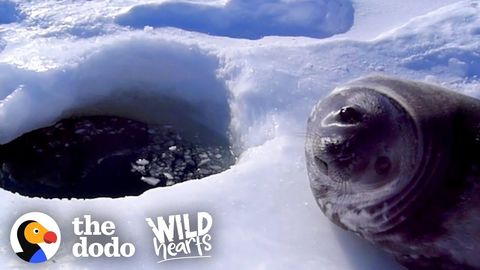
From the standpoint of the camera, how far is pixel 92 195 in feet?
11.0

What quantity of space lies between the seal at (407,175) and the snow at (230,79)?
202 mm

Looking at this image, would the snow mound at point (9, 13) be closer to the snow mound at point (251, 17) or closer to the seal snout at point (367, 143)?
the snow mound at point (251, 17)

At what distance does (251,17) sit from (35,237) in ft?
8.32

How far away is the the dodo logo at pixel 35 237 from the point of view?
2439 millimetres

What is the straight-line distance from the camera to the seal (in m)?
2.31

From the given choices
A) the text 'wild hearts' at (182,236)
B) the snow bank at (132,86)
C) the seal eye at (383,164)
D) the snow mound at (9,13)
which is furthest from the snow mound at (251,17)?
the seal eye at (383,164)

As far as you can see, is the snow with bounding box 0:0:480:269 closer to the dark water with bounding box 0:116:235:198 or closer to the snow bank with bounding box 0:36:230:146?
the snow bank with bounding box 0:36:230:146

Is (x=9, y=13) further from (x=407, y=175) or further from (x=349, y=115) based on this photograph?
(x=407, y=175)

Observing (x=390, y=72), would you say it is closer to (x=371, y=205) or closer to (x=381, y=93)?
(x=381, y=93)

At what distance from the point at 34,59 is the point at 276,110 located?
1.58m

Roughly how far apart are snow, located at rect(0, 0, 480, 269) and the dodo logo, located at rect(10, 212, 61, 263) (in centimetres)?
4

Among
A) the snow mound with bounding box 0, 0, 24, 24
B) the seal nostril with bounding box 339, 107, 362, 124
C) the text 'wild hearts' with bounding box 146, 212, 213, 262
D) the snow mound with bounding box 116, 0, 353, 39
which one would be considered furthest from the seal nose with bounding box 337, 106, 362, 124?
the snow mound with bounding box 0, 0, 24, 24

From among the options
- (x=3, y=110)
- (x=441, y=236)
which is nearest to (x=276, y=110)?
(x=441, y=236)

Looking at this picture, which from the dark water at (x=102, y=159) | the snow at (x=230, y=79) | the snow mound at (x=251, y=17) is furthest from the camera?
the snow mound at (x=251, y=17)
